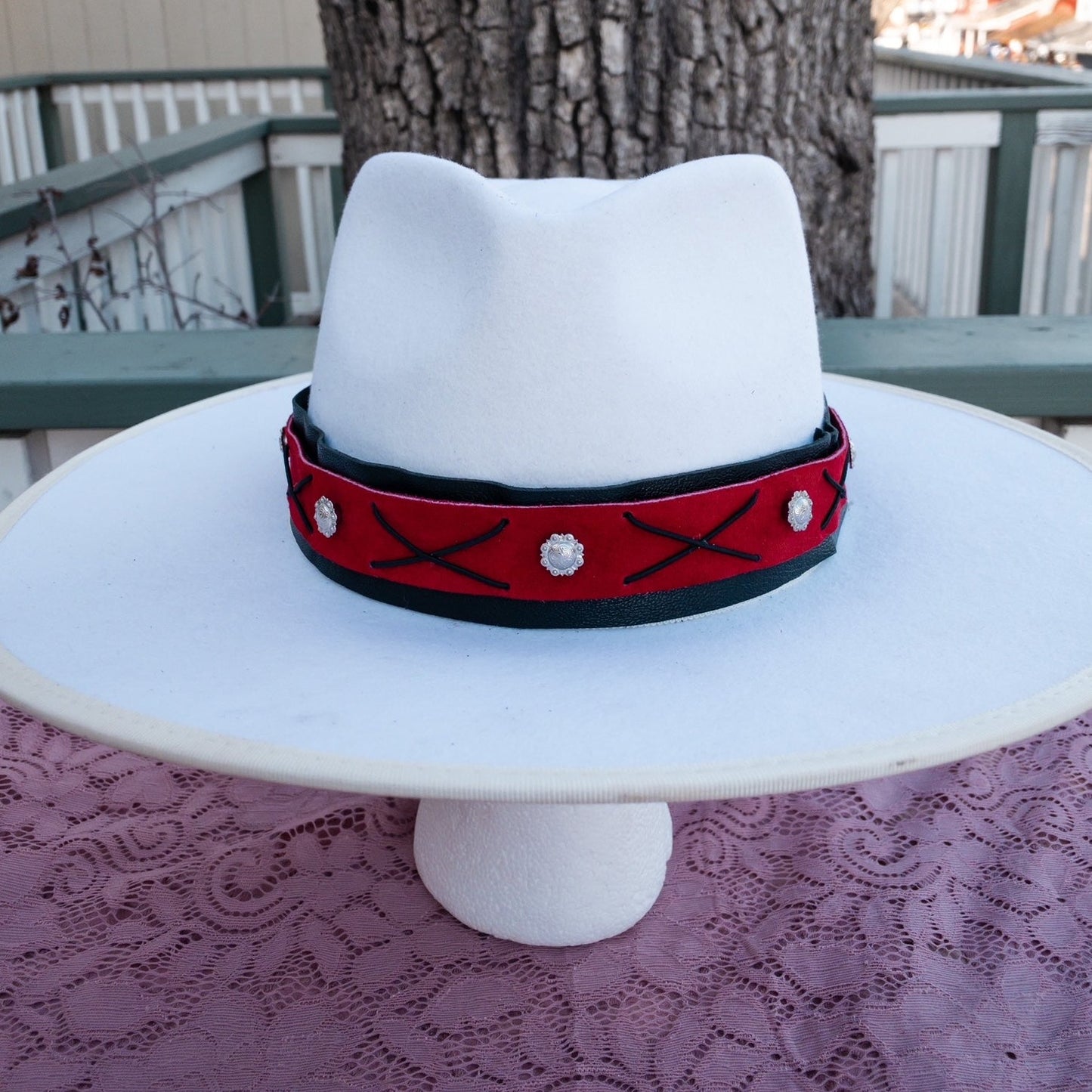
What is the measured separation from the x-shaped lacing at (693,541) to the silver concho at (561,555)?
0.04 meters

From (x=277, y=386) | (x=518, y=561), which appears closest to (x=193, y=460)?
(x=277, y=386)

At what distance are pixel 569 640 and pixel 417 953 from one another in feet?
1.21

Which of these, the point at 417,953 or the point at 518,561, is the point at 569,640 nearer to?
the point at 518,561

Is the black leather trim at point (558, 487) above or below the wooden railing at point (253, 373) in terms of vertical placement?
above

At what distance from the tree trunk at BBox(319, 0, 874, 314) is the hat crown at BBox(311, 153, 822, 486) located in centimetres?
89

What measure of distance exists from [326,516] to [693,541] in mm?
278

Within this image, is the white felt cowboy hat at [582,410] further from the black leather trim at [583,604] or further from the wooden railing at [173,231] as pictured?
the wooden railing at [173,231]

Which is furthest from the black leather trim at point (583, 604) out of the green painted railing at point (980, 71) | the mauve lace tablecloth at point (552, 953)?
→ the green painted railing at point (980, 71)

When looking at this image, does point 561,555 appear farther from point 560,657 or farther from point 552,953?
point 552,953

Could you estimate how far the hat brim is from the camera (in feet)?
2.29

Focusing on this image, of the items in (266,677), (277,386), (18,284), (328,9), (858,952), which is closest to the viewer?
(266,677)

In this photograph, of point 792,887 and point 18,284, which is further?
point 18,284

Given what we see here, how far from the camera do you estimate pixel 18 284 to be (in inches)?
86.6

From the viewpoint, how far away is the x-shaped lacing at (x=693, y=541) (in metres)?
0.81
